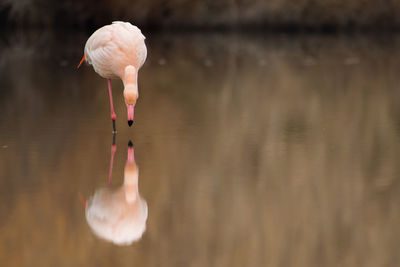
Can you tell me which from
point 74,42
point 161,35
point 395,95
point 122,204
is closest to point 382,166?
point 122,204

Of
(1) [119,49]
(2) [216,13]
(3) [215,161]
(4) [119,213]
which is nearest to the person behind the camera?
(4) [119,213]

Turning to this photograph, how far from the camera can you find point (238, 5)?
53.9ft

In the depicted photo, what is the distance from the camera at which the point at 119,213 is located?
3.23m

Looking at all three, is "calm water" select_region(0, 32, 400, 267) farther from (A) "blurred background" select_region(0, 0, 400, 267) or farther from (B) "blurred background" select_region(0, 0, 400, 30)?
(B) "blurred background" select_region(0, 0, 400, 30)

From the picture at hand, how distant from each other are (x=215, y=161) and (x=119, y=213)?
1.12 metres

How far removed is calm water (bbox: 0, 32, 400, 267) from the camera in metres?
2.85

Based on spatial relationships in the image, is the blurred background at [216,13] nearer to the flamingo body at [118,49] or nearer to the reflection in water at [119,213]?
the flamingo body at [118,49]

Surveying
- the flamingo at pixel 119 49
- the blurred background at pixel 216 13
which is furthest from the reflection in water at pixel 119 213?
the blurred background at pixel 216 13

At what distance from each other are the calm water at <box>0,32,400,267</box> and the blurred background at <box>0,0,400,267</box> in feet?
0.03

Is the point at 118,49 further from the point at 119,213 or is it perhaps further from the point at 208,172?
the point at 119,213

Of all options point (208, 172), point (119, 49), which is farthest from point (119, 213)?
point (119, 49)

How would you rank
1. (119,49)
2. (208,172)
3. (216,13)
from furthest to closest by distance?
(216,13)
(119,49)
(208,172)

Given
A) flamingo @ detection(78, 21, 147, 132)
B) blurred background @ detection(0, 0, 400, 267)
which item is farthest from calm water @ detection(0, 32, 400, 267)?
flamingo @ detection(78, 21, 147, 132)

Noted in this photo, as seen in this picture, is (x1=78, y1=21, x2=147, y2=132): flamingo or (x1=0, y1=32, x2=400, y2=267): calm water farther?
(x1=78, y1=21, x2=147, y2=132): flamingo
